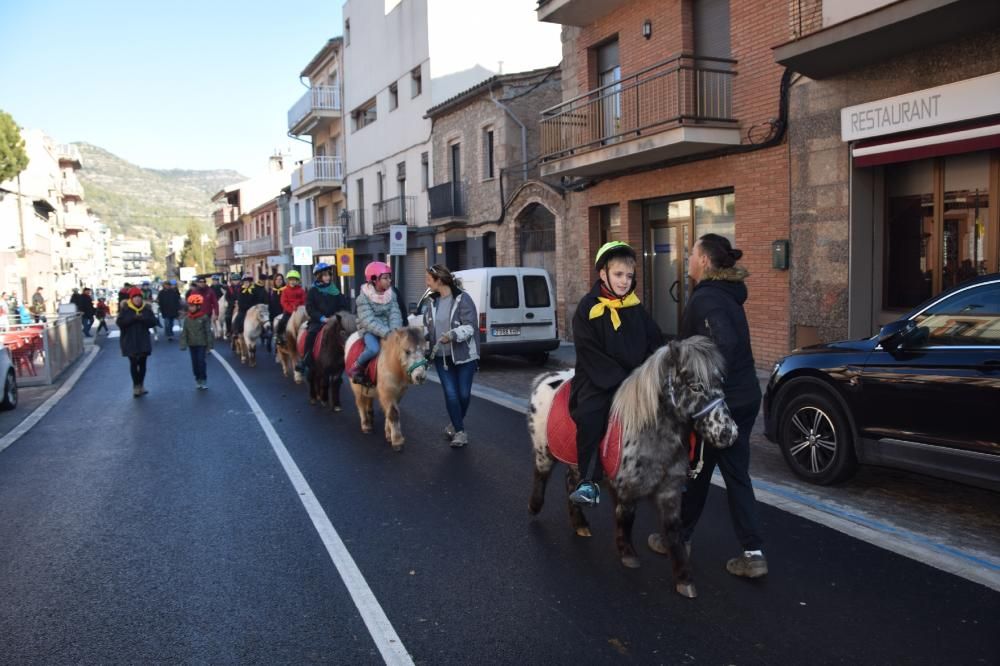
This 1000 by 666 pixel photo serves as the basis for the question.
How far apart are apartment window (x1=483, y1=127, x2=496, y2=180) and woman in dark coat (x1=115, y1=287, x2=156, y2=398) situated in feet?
43.4

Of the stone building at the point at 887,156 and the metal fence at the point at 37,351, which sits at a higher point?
the stone building at the point at 887,156

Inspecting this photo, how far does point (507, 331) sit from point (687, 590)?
10424 millimetres

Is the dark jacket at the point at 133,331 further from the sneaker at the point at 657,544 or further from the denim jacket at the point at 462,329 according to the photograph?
the sneaker at the point at 657,544

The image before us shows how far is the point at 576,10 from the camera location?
16.4 meters

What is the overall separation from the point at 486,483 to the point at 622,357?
265cm

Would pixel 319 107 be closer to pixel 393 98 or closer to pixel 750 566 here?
pixel 393 98

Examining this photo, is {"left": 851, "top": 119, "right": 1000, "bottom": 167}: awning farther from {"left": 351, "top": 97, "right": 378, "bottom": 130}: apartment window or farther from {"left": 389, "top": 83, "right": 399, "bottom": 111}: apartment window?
{"left": 351, "top": 97, "right": 378, "bottom": 130}: apartment window

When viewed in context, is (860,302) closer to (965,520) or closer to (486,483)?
(965,520)

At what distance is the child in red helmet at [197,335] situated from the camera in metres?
12.7

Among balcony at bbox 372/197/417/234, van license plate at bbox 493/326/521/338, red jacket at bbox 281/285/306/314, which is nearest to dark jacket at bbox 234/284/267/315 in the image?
red jacket at bbox 281/285/306/314

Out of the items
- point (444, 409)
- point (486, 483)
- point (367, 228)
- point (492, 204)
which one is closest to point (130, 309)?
point (444, 409)

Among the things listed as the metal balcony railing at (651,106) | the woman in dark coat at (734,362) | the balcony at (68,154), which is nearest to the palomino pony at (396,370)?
the woman in dark coat at (734,362)

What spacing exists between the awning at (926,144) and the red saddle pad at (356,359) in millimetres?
7327

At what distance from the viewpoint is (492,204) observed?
75.9ft
